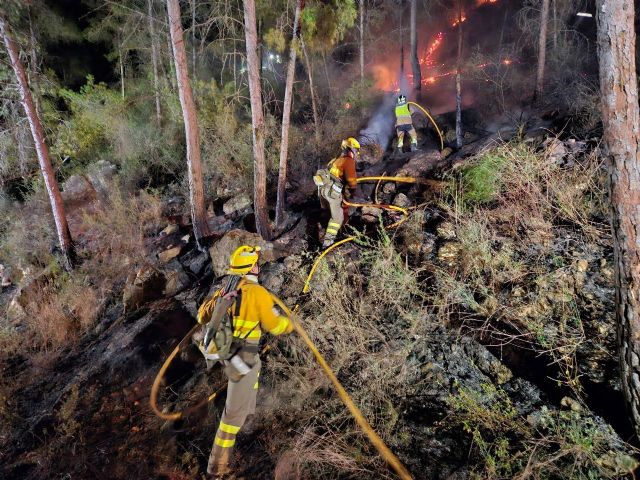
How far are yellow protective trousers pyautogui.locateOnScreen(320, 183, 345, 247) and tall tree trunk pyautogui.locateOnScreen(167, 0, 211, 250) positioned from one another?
3441mm

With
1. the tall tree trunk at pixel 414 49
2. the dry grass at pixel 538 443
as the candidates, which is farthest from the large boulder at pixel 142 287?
the tall tree trunk at pixel 414 49

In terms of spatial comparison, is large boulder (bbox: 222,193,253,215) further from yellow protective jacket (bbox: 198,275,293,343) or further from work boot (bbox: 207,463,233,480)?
work boot (bbox: 207,463,233,480)

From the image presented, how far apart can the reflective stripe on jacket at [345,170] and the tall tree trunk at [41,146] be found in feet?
24.9

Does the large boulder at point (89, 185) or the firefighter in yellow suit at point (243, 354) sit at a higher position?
the firefighter in yellow suit at point (243, 354)

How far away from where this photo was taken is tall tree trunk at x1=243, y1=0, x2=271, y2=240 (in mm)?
6930

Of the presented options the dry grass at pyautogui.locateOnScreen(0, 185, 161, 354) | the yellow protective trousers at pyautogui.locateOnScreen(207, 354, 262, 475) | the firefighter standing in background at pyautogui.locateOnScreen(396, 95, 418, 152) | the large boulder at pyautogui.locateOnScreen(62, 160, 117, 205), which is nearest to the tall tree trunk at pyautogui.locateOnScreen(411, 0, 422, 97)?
the firefighter standing in background at pyautogui.locateOnScreen(396, 95, 418, 152)

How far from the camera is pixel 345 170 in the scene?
20.5 feet

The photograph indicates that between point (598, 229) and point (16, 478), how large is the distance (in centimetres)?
785

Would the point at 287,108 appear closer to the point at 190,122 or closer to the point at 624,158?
the point at 190,122

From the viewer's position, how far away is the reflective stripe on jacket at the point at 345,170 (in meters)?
6.22

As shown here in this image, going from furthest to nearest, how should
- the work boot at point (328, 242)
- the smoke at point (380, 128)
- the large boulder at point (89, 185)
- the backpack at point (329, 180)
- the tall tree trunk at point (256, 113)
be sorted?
the large boulder at point (89, 185)
the smoke at point (380, 128)
the tall tree trunk at point (256, 113)
the work boot at point (328, 242)
the backpack at point (329, 180)

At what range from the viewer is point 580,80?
10.7m

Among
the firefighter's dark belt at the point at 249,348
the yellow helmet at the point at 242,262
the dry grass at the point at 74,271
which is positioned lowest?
the dry grass at the point at 74,271

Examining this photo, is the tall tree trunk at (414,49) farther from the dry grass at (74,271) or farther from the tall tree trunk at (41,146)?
the tall tree trunk at (41,146)
